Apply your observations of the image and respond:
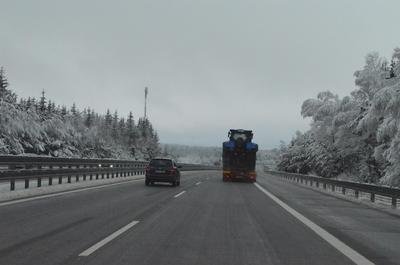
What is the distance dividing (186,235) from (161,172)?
17.3 m

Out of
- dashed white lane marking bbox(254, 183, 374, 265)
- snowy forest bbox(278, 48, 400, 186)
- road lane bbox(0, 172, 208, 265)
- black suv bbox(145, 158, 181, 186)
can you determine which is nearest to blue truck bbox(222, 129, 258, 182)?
snowy forest bbox(278, 48, 400, 186)

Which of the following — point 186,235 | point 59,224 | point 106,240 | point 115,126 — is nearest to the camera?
point 106,240

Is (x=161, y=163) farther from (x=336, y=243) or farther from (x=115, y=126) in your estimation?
(x=115, y=126)

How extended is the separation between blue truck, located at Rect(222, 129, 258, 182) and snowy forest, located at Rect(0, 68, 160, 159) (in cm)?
1551

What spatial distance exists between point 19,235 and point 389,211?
38.7ft

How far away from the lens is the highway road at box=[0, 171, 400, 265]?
7477 millimetres

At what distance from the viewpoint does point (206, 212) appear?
13727 mm

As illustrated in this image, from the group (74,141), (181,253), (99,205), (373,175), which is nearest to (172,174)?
(99,205)

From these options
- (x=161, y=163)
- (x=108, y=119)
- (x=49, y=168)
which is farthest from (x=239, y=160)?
(x=108, y=119)

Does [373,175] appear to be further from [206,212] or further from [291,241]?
[291,241]

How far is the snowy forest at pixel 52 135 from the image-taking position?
40.7 metres

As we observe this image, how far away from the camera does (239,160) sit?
1528 inches

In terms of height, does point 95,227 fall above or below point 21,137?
below

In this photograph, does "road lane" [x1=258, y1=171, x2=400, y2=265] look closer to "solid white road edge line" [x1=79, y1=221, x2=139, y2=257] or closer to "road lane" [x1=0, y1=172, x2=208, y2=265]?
"solid white road edge line" [x1=79, y1=221, x2=139, y2=257]
